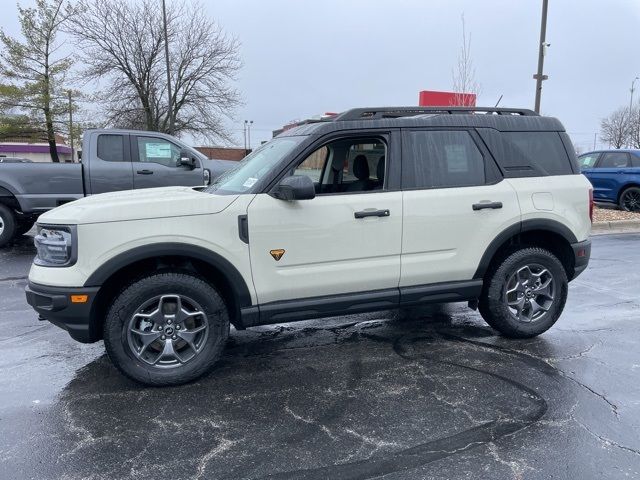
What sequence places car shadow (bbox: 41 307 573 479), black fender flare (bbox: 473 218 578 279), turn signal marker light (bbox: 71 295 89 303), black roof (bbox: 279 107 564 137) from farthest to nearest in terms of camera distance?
black fender flare (bbox: 473 218 578 279) → black roof (bbox: 279 107 564 137) → turn signal marker light (bbox: 71 295 89 303) → car shadow (bbox: 41 307 573 479)

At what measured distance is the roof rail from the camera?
4156 mm

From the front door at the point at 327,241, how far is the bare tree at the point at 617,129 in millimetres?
58813

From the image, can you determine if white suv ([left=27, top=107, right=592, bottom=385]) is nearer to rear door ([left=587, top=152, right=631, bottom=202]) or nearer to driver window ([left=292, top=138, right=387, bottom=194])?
driver window ([left=292, top=138, right=387, bottom=194])

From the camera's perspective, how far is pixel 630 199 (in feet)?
44.5

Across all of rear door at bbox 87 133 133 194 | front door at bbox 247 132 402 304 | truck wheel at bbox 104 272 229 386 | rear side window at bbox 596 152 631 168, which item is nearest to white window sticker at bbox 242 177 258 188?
front door at bbox 247 132 402 304

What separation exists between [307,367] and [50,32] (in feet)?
83.6

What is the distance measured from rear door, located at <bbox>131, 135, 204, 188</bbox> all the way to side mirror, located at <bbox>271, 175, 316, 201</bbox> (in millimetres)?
6199

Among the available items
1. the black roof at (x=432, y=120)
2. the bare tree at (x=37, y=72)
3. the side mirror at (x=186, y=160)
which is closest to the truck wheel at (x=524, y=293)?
the black roof at (x=432, y=120)

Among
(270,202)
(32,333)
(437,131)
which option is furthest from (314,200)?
(32,333)

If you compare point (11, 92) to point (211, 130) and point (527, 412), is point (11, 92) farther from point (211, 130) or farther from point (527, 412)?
point (527, 412)

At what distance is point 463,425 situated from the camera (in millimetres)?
3223

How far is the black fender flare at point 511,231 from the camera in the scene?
4406 millimetres

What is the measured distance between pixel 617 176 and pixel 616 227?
7.72 feet

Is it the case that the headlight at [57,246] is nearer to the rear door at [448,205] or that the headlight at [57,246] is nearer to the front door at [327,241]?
the front door at [327,241]
